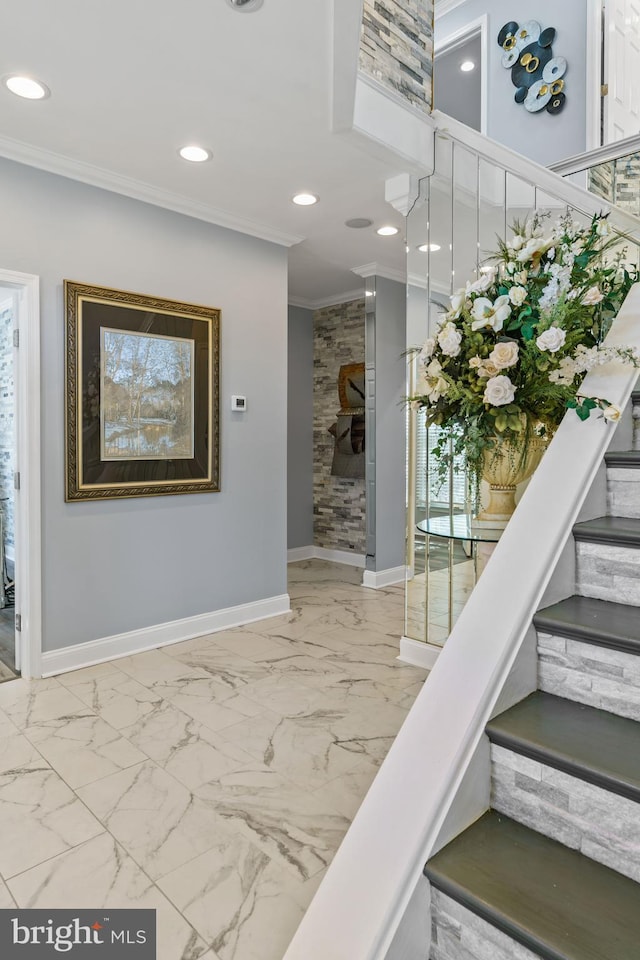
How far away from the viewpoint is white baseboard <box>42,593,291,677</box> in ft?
10.6

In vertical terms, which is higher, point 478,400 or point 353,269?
point 353,269

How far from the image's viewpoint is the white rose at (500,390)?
1.80 m

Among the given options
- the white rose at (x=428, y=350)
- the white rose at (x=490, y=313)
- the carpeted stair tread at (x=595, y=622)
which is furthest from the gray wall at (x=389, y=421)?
the carpeted stair tread at (x=595, y=622)

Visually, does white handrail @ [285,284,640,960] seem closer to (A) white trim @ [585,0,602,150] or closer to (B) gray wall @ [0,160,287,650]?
(B) gray wall @ [0,160,287,650]

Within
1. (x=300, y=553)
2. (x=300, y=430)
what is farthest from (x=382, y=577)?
(x=300, y=430)

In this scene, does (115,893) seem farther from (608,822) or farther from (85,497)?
(85,497)

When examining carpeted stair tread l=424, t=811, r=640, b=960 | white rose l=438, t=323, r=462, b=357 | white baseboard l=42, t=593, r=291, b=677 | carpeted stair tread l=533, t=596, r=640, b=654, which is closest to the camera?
carpeted stair tread l=424, t=811, r=640, b=960

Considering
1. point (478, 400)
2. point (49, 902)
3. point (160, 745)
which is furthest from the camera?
point (160, 745)

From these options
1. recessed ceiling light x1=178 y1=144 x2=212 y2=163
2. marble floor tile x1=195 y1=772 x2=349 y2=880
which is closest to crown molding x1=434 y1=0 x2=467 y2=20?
recessed ceiling light x1=178 y1=144 x2=212 y2=163

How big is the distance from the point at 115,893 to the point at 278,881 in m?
0.46

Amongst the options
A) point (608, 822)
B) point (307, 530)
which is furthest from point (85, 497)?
point (307, 530)

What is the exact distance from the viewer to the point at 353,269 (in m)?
5.08

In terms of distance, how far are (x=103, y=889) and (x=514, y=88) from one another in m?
6.10

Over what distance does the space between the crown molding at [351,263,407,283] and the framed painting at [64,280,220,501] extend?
173cm
